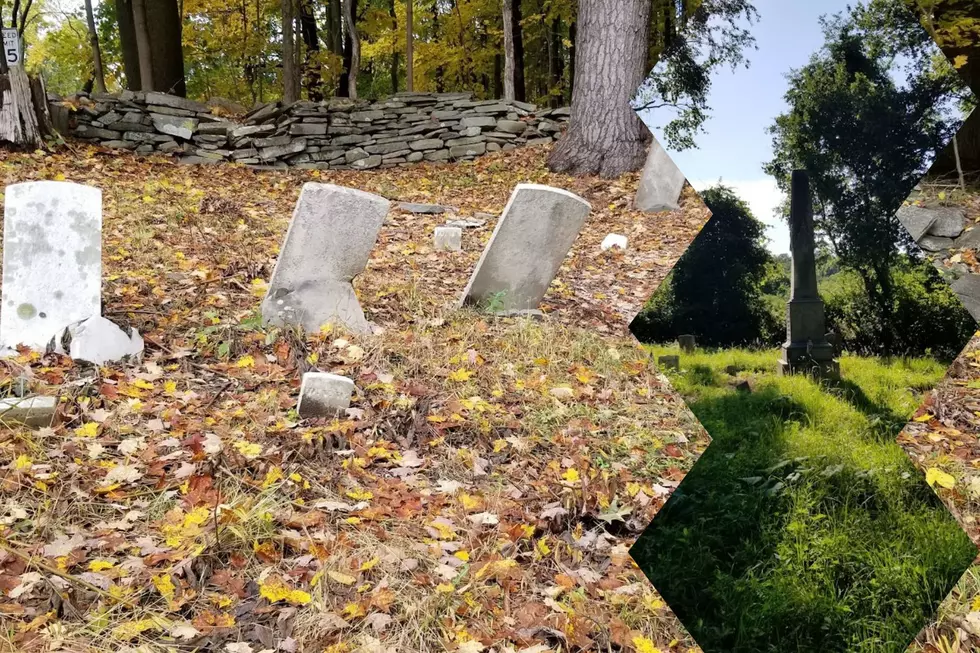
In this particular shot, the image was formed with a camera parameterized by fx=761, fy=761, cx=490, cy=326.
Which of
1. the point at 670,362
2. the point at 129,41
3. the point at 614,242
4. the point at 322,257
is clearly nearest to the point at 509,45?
the point at 129,41

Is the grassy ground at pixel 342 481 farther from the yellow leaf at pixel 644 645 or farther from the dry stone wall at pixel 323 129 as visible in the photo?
the dry stone wall at pixel 323 129

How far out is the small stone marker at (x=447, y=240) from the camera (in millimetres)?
6895

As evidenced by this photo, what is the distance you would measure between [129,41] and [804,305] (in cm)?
1364

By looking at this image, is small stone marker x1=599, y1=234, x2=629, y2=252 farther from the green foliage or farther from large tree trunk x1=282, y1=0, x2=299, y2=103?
large tree trunk x1=282, y1=0, x2=299, y2=103

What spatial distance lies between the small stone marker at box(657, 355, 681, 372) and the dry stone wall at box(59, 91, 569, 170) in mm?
10590

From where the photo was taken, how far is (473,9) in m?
15.6

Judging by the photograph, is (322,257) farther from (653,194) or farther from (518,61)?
(518,61)

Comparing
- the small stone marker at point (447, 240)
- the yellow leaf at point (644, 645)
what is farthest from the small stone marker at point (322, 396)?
the small stone marker at point (447, 240)

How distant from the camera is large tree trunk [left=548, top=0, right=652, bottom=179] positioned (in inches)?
341

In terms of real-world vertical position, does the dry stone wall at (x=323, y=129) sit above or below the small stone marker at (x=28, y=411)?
above

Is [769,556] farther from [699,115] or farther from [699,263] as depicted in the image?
[699,115]

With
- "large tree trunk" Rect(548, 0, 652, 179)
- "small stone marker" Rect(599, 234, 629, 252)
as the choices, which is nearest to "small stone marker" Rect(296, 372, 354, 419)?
"small stone marker" Rect(599, 234, 629, 252)

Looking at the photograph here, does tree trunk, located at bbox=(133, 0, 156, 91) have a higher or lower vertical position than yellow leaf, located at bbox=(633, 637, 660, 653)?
higher

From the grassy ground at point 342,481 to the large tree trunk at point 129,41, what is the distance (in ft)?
27.6
